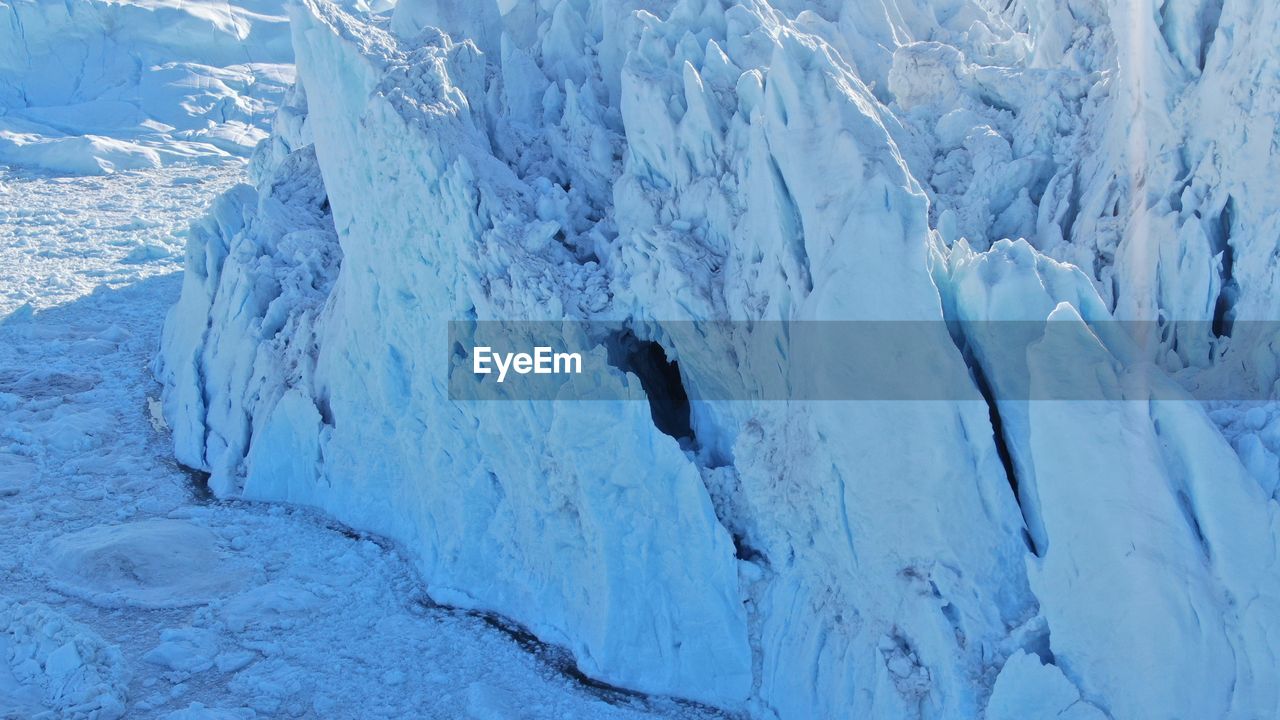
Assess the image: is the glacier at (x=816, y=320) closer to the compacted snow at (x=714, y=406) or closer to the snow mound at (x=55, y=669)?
the compacted snow at (x=714, y=406)

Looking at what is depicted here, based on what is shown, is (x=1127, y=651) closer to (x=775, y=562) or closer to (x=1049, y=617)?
(x=1049, y=617)

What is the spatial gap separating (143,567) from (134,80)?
19230 mm

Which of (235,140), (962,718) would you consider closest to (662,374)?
(962,718)

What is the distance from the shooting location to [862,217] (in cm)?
602

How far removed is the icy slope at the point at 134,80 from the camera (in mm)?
22828

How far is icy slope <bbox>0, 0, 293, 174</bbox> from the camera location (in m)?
22.8

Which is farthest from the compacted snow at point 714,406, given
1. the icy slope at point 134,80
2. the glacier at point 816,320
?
the icy slope at point 134,80

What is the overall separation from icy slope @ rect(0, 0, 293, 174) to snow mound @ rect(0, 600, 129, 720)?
53.5 ft

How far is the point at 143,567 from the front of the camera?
8.51m

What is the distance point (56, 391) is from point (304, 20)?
5.77 m

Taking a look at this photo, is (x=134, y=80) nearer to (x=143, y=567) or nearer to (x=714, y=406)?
(x=143, y=567)

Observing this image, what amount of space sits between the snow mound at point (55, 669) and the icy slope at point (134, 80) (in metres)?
16.3

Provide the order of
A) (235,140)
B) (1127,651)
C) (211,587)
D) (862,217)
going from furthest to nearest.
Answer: (235,140) → (211,587) → (862,217) → (1127,651)

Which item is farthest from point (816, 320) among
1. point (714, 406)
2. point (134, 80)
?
point (134, 80)
